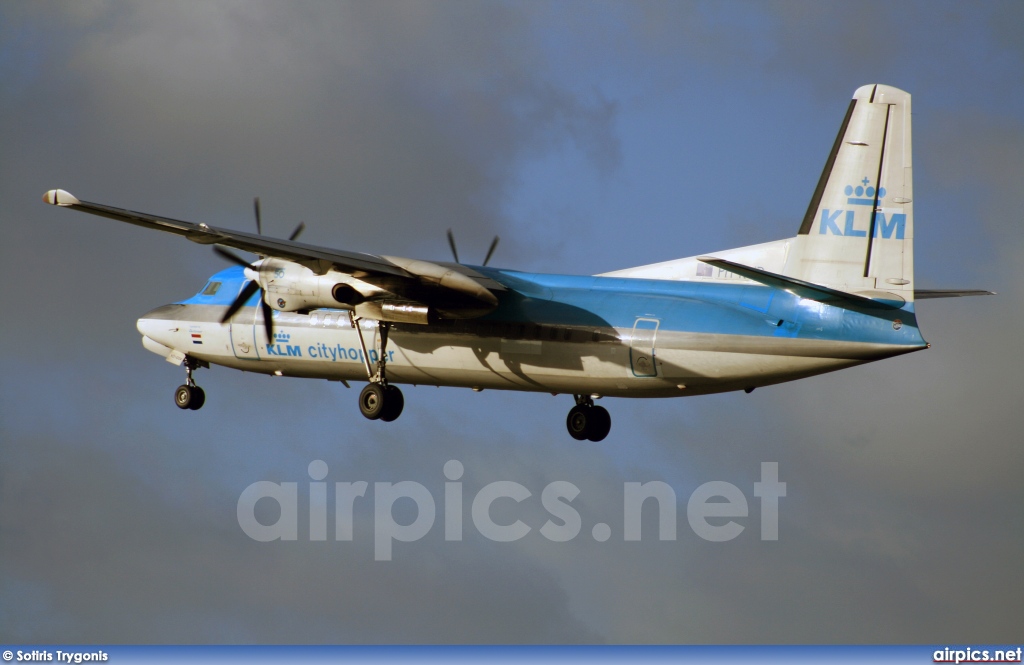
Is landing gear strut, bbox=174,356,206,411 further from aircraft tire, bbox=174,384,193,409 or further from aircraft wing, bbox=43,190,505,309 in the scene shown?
aircraft wing, bbox=43,190,505,309

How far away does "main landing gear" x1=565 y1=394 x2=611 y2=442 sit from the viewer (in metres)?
34.4

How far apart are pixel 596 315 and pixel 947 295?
25.3ft

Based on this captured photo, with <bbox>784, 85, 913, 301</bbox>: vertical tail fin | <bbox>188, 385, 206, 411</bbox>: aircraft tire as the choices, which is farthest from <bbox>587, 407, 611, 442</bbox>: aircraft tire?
<bbox>188, 385, 206, 411</bbox>: aircraft tire

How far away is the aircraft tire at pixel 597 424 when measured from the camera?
113 ft

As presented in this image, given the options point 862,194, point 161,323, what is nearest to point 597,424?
point 862,194

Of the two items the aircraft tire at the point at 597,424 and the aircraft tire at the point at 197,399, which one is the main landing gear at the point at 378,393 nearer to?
the aircraft tire at the point at 597,424

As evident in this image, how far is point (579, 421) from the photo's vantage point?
3447 cm

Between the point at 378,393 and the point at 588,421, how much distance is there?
16.7 feet

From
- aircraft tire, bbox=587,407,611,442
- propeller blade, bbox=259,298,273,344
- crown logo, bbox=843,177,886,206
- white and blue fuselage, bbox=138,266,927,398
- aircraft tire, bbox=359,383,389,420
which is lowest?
aircraft tire, bbox=587,407,611,442

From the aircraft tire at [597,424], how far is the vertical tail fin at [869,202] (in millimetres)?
7916

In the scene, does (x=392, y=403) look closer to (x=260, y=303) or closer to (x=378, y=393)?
(x=378, y=393)

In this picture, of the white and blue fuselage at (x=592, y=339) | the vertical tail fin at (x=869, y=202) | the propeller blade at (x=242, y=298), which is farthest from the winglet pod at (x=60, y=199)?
the vertical tail fin at (x=869, y=202)

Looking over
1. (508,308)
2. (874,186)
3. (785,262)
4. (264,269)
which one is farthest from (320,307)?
(874,186)

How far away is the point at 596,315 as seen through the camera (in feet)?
101
